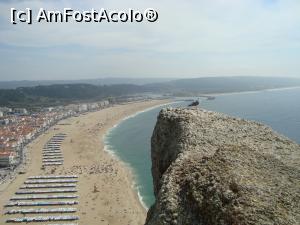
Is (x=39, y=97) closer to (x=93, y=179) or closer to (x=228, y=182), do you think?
(x=93, y=179)

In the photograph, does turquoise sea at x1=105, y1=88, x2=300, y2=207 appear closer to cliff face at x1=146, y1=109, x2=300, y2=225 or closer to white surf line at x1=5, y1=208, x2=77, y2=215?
white surf line at x1=5, y1=208, x2=77, y2=215

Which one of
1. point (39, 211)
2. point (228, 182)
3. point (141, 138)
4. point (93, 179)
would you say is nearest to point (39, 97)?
point (141, 138)

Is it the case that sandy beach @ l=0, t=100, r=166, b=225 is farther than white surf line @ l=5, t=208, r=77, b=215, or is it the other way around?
white surf line @ l=5, t=208, r=77, b=215

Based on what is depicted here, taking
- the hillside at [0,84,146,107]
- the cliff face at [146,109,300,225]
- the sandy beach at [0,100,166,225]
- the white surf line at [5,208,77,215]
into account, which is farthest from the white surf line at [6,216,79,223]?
the hillside at [0,84,146,107]

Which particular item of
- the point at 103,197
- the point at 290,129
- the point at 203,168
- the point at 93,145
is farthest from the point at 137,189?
the point at 290,129

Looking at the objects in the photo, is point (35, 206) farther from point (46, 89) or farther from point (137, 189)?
point (46, 89)

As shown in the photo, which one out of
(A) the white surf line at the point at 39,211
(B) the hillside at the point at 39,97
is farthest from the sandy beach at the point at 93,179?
(B) the hillside at the point at 39,97
